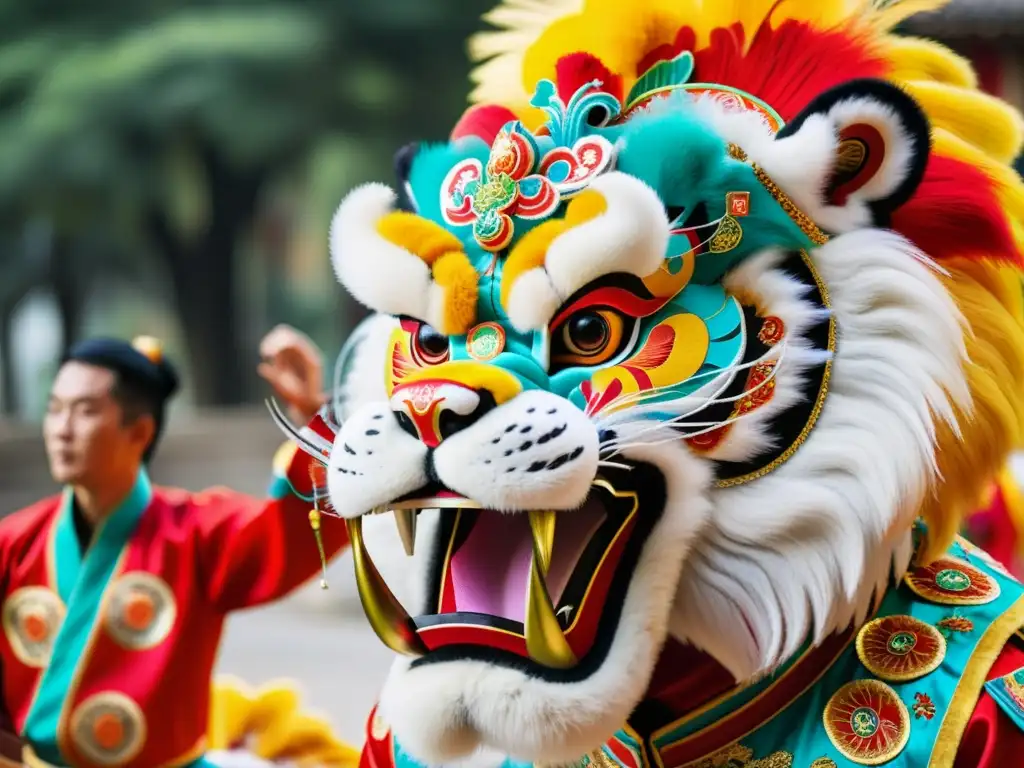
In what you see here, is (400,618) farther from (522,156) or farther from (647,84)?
(647,84)

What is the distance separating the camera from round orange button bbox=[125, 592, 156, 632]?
226 cm

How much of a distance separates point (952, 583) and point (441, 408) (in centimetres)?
61

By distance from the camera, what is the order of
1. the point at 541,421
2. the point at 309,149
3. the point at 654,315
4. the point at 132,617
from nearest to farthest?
the point at 541,421 < the point at 654,315 < the point at 132,617 < the point at 309,149

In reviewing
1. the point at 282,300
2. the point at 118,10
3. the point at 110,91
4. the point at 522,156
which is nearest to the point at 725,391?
the point at 522,156

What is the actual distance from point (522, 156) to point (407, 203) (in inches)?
7.6

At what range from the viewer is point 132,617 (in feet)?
7.43

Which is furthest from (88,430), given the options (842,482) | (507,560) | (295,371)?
(842,482)

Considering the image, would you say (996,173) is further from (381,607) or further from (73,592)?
(73,592)

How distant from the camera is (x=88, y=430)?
2.34 metres

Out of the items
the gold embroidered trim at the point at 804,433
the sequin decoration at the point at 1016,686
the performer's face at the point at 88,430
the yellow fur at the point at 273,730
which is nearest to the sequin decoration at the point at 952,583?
the sequin decoration at the point at 1016,686

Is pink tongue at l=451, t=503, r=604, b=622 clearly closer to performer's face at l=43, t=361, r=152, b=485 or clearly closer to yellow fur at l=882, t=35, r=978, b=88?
yellow fur at l=882, t=35, r=978, b=88

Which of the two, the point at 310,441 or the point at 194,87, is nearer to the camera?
the point at 310,441

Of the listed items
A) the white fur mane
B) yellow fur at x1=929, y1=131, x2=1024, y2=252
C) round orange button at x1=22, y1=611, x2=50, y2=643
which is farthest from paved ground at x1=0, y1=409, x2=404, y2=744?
round orange button at x1=22, y1=611, x2=50, y2=643

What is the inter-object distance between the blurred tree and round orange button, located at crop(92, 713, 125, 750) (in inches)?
Result: 202
